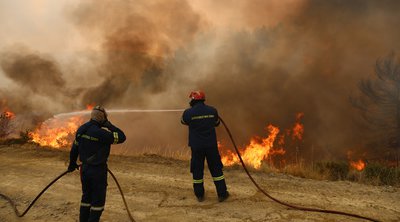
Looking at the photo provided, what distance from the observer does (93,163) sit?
5012 mm

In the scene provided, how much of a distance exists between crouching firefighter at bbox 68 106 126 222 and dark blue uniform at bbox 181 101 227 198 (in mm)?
1613

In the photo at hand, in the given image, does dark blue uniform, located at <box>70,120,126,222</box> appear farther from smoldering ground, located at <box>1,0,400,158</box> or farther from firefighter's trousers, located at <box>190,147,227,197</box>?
smoldering ground, located at <box>1,0,400,158</box>

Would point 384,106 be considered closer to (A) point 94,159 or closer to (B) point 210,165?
(B) point 210,165

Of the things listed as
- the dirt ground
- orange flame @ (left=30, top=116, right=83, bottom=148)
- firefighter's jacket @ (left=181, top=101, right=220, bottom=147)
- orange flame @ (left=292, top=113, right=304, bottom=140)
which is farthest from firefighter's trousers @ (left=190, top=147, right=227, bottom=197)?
orange flame @ (left=292, top=113, right=304, bottom=140)

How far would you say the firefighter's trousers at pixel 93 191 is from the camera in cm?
500

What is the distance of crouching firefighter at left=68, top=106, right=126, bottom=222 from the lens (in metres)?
5.00

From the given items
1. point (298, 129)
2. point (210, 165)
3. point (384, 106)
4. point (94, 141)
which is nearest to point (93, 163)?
point (94, 141)

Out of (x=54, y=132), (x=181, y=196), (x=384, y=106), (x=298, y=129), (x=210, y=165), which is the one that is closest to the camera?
Result: (x=210, y=165)

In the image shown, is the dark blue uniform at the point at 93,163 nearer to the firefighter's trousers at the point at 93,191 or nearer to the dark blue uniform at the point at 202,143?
the firefighter's trousers at the point at 93,191

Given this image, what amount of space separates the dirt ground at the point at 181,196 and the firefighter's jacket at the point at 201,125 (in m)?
1.11

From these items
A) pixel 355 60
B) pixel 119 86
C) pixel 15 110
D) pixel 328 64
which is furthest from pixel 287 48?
pixel 15 110

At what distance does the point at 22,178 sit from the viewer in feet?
26.4

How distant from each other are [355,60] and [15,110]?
86.5ft

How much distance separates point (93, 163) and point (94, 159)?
0.06m
